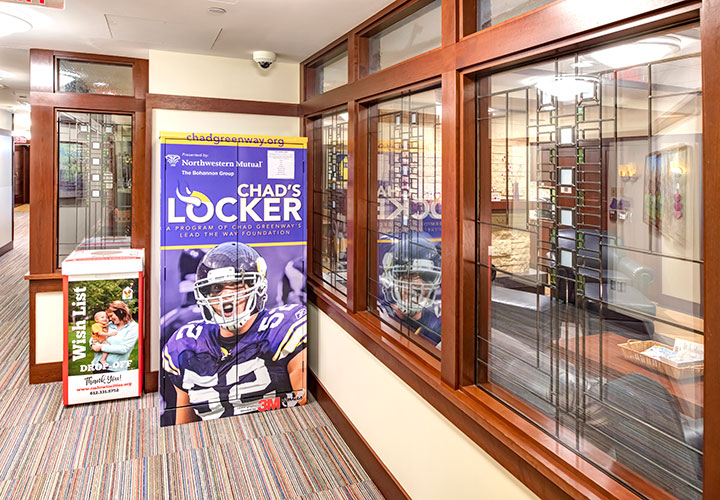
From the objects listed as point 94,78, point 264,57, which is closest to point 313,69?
point 264,57

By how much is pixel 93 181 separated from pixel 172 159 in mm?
1155

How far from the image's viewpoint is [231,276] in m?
3.49

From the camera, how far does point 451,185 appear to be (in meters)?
2.01

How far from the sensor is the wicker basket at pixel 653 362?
1204 mm

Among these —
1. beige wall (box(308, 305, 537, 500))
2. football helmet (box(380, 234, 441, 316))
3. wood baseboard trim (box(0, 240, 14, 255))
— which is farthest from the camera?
wood baseboard trim (box(0, 240, 14, 255))

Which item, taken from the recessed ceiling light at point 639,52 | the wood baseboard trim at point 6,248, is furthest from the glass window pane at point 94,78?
the wood baseboard trim at point 6,248

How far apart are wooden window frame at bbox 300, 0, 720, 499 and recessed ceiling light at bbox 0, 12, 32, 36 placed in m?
1.85

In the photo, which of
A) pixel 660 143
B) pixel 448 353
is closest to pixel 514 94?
pixel 660 143

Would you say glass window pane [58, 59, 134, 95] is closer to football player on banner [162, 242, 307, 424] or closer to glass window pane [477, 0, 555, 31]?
football player on banner [162, 242, 307, 424]

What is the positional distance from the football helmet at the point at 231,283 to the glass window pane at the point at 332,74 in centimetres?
127

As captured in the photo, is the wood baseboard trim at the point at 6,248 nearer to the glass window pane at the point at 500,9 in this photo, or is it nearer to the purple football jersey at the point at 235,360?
the purple football jersey at the point at 235,360

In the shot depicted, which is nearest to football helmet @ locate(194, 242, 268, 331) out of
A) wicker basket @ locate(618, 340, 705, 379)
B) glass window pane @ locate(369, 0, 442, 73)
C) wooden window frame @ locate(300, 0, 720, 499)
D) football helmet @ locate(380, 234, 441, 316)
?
wooden window frame @ locate(300, 0, 720, 499)

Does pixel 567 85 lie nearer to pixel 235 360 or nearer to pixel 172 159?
pixel 172 159

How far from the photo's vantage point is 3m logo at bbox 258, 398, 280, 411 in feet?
11.8
